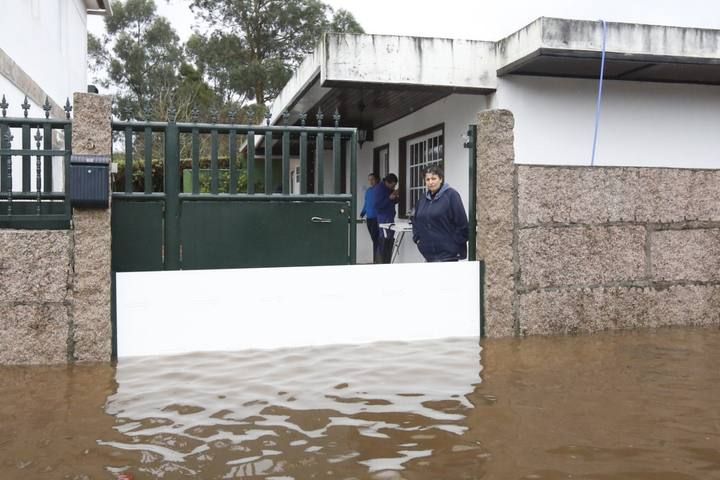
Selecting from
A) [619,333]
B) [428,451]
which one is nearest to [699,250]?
[619,333]

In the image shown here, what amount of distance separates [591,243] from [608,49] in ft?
9.94

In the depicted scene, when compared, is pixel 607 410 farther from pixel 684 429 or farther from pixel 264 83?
pixel 264 83

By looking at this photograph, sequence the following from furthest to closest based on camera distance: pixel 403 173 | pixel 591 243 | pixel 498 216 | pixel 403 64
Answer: pixel 403 173 → pixel 403 64 → pixel 591 243 → pixel 498 216

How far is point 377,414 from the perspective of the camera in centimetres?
395

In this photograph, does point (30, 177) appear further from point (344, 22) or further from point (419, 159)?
point (344, 22)

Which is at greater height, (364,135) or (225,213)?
(364,135)

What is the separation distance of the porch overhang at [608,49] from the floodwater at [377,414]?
3.77m

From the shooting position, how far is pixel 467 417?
3.90 metres

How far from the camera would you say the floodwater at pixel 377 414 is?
10.5 feet

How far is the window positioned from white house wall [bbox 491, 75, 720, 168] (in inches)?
75.6

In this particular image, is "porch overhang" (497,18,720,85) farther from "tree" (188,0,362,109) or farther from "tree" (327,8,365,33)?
"tree" (327,8,365,33)

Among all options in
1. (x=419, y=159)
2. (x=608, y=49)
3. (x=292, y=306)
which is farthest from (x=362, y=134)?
(x=292, y=306)

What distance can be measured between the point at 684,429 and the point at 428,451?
1393 millimetres

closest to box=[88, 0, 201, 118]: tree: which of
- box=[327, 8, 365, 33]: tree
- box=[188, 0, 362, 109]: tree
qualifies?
box=[188, 0, 362, 109]: tree
